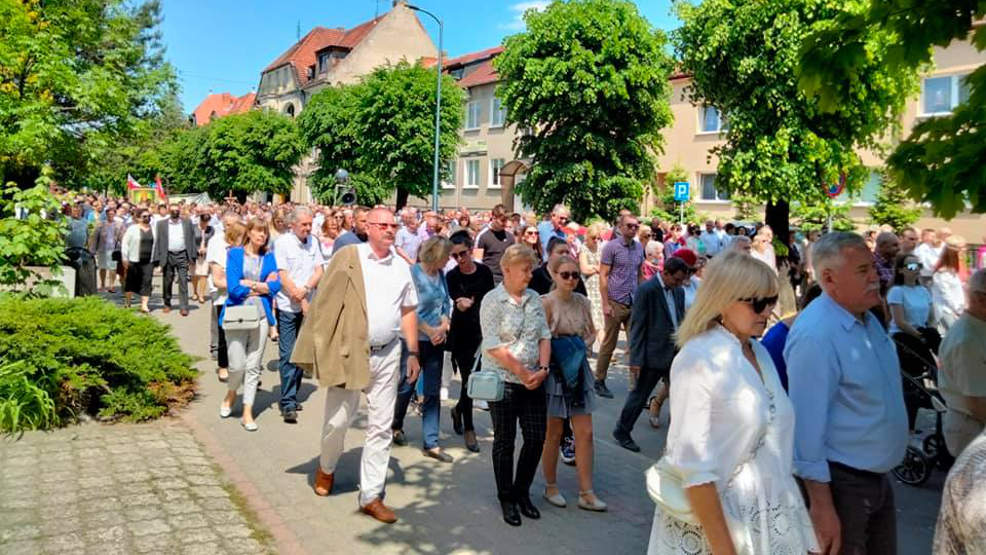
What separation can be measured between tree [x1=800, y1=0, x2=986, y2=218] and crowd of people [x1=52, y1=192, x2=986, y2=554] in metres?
0.82

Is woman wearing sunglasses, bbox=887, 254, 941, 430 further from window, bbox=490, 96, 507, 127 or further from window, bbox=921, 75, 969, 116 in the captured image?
window, bbox=490, 96, 507, 127

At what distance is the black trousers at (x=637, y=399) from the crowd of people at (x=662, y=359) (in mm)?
20

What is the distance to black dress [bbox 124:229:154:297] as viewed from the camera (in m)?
13.9

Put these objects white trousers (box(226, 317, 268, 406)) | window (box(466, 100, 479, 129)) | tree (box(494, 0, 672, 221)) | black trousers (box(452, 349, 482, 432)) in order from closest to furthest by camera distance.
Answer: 1. black trousers (box(452, 349, 482, 432))
2. white trousers (box(226, 317, 268, 406))
3. tree (box(494, 0, 672, 221))
4. window (box(466, 100, 479, 129))

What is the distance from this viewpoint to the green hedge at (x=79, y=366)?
659cm

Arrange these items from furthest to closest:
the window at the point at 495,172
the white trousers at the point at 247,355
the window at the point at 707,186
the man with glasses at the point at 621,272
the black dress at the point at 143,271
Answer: the window at the point at 495,172 < the window at the point at 707,186 < the black dress at the point at 143,271 < the man with glasses at the point at 621,272 < the white trousers at the point at 247,355

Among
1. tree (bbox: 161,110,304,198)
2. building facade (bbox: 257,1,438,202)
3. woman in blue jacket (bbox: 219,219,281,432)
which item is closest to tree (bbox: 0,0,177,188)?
woman in blue jacket (bbox: 219,219,281,432)

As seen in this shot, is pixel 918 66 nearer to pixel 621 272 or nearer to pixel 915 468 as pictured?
pixel 915 468

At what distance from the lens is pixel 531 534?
5.00 m

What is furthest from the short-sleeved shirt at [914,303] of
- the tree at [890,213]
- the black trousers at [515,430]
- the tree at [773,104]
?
the tree at [890,213]

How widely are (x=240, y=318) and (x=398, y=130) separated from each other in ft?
109

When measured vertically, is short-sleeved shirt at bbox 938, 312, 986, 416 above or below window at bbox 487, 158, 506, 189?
below

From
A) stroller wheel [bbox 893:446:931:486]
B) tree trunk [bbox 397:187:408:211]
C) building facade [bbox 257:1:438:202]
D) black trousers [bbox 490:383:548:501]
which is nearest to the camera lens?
black trousers [bbox 490:383:548:501]

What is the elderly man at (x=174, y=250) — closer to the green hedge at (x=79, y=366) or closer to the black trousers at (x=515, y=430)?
the green hedge at (x=79, y=366)
